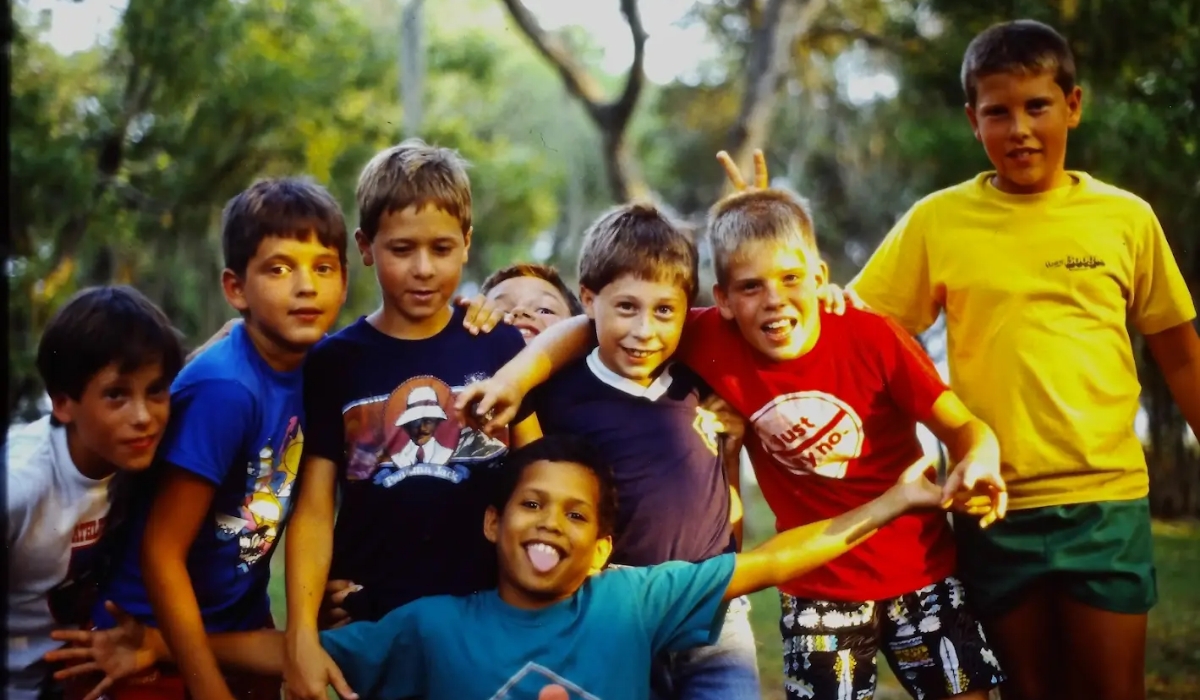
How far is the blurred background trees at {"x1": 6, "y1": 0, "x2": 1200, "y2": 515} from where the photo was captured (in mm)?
8273

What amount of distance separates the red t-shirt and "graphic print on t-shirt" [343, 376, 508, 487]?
705 millimetres

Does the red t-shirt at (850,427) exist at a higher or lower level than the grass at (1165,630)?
higher

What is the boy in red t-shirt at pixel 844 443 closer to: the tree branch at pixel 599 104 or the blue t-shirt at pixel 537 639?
the blue t-shirt at pixel 537 639

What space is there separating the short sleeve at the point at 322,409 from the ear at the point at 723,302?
3.23 feet

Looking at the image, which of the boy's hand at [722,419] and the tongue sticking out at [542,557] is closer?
the tongue sticking out at [542,557]

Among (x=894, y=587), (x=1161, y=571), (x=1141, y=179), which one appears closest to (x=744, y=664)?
(x=894, y=587)

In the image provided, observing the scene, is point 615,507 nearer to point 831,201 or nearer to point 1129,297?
point 1129,297

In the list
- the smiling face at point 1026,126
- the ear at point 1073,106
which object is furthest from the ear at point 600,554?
the ear at point 1073,106

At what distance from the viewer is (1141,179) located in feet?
27.0

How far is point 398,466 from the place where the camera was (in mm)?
2898

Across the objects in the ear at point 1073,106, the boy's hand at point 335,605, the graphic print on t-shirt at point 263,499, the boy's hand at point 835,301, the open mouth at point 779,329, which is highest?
the ear at point 1073,106

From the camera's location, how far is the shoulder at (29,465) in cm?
271

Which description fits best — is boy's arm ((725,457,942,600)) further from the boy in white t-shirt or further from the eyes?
the boy in white t-shirt

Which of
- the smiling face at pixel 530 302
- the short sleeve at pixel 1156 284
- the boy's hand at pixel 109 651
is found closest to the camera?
the boy's hand at pixel 109 651
